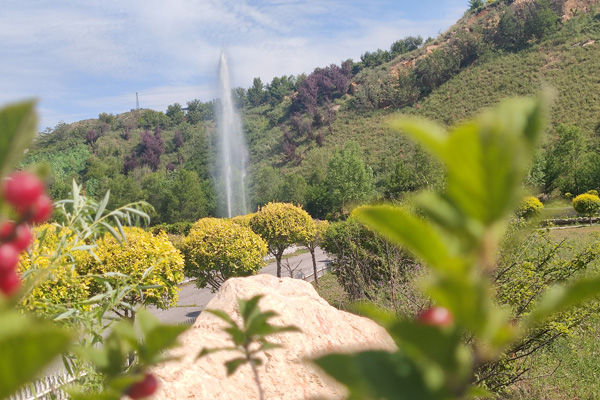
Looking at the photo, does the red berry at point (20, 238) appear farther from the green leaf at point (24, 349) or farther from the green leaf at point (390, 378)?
the green leaf at point (390, 378)

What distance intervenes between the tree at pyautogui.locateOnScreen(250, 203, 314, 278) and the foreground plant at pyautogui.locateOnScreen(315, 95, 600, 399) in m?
12.3

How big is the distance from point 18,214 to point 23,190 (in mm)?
53

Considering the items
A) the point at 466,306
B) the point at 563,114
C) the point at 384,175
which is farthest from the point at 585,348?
the point at 563,114

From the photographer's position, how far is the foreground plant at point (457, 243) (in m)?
0.27

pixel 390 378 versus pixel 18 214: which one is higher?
pixel 18 214

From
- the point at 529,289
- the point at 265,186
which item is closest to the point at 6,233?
the point at 529,289

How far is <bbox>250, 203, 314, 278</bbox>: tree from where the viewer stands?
41.7ft

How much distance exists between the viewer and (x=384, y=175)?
1367 inches

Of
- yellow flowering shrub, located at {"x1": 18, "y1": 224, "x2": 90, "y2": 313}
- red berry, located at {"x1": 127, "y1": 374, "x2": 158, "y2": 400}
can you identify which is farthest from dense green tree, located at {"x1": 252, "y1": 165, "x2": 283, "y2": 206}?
red berry, located at {"x1": 127, "y1": 374, "x2": 158, "y2": 400}

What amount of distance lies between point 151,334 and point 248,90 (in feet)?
220

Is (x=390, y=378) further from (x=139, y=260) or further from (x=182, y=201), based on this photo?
(x=182, y=201)

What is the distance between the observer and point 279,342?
3.01 meters

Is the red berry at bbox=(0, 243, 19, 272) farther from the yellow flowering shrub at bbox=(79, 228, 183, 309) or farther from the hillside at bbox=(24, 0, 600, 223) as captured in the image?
the hillside at bbox=(24, 0, 600, 223)

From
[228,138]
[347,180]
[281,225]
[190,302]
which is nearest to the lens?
[281,225]
